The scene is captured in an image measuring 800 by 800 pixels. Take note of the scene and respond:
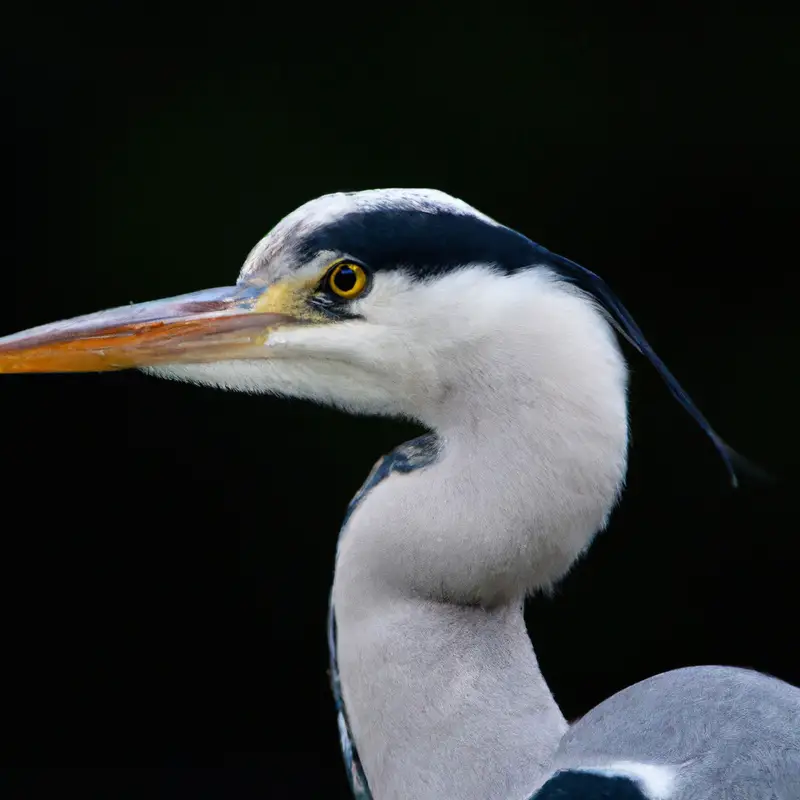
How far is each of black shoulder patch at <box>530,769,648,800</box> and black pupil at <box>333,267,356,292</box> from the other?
1.59 ft

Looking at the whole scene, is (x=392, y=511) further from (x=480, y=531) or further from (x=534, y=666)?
(x=534, y=666)

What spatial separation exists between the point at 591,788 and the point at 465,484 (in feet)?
0.93

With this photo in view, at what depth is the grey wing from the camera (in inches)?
37.8

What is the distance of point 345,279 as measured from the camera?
1078mm

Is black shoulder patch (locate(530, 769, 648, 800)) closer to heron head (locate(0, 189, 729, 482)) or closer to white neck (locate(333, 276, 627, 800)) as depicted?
white neck (locate(333, 276, 627, 800))

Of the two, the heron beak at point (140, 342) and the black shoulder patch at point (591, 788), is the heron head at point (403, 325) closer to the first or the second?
the heron beak at point (140, 342)

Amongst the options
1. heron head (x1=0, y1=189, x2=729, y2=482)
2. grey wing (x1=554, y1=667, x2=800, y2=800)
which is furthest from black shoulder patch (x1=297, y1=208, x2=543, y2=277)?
grey wing (x1=554, y1=667, x2=800, y2=800)

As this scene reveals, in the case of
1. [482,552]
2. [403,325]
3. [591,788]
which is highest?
[403,325]

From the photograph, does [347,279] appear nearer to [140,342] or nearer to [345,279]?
[345,279]

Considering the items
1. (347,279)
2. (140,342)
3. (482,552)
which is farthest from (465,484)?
(140,342)

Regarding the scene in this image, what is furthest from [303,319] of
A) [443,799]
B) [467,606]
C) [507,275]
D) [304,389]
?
[443,799]

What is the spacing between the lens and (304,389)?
112 cm

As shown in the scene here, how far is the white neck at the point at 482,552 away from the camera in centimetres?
103

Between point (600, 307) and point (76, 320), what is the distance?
53 centimetres
